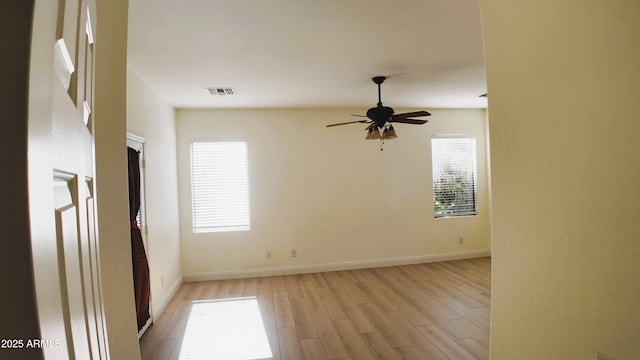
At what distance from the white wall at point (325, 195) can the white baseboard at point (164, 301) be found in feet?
1.15

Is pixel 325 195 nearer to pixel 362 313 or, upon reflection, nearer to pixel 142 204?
pixel 362 313

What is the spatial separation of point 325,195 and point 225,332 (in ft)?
8.49

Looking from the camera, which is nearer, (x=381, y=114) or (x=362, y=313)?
(x=381, y=114)

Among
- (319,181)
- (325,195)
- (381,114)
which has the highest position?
(381,114)

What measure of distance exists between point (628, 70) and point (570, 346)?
27.4 inches

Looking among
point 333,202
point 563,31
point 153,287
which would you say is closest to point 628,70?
point 563,31

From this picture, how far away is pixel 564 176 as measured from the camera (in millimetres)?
784

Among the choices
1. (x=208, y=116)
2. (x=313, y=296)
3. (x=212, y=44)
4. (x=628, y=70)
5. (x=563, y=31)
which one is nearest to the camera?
(x=628, y=70)

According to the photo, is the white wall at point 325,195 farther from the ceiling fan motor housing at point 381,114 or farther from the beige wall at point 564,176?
the beige wall at point 564,176

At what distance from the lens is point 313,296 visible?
3.91 metres

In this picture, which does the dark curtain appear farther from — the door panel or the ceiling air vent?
the door panel

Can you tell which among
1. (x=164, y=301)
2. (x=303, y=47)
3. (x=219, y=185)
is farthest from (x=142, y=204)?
(x=303, y=47)

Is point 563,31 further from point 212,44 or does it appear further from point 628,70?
point 212,44

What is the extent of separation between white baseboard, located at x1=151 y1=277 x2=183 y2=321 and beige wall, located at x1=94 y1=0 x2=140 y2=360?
2608 millimetres
